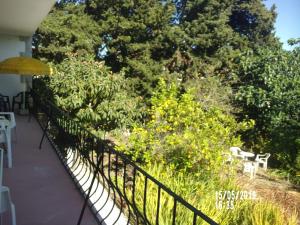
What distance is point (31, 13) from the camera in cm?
660

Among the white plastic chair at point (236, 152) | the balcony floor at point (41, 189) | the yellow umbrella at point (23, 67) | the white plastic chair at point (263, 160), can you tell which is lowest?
the white plastic chair at point (263, 160)

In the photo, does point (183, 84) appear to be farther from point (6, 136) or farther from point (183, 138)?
point (6, 136)

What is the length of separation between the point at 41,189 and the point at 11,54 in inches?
270

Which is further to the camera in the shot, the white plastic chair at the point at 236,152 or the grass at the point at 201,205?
the white plastic chair at the point at 236,152

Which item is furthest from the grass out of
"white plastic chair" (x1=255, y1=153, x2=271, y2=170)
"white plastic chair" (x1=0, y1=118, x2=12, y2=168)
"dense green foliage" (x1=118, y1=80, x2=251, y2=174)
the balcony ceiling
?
"white plastic chair" (x1=255, y1=153, x2=271, y2=170)

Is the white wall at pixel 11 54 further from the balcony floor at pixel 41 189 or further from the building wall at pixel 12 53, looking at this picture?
the balcony floor at pixel 41 189

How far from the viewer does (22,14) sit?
22.0 ft

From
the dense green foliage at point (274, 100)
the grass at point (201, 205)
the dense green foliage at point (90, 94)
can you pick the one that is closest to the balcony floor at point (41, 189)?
the grass at point (201, 205)

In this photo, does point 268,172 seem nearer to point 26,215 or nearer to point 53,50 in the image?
point 26,215

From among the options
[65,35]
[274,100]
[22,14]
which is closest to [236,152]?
[274,100]

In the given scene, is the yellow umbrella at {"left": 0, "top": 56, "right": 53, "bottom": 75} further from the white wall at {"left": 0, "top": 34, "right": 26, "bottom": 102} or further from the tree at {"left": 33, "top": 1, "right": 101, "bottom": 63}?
the tree at {"left": 33, "top": 1, "right": 101, "bottom": 63}

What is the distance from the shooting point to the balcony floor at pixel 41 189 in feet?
9.88

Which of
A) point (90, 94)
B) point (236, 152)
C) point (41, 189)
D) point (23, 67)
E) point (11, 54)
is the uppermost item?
point (11, 54)

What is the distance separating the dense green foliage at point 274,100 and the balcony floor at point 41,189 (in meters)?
8.25
